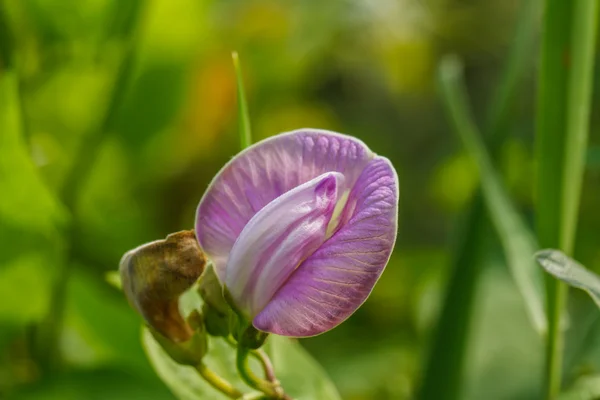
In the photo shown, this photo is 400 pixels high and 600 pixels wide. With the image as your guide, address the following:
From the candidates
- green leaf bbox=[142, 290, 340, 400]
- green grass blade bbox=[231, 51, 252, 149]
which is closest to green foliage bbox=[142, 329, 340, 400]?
green leaf bbox=[142, 290, 340, 400]

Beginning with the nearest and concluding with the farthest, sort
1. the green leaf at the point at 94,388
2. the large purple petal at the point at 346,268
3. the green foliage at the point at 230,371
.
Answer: the large purple petal at the point at 346,268, the green foliage at the point at 230,371, the green leaf at the point at 94,388

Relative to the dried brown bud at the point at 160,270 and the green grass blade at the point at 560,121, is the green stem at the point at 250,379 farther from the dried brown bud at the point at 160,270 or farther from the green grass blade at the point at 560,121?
the green grass blade at the point at 560,121

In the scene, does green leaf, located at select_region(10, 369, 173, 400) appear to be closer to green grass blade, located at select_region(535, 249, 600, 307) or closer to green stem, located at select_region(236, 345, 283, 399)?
green stem, located at select_region(236, 345, 283, 399)

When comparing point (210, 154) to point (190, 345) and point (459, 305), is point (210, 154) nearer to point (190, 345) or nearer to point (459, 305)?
point (459, 305)

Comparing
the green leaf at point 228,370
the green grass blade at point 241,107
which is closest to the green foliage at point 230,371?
the green leaf at point 228,370

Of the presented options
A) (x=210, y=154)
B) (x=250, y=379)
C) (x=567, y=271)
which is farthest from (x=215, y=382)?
(x=210, y=154)

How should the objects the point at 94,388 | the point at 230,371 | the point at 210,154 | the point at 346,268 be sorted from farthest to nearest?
1. the point at 210,154
2. the point at 94,388
3. the point at 230,371
4. the point at 346,268
